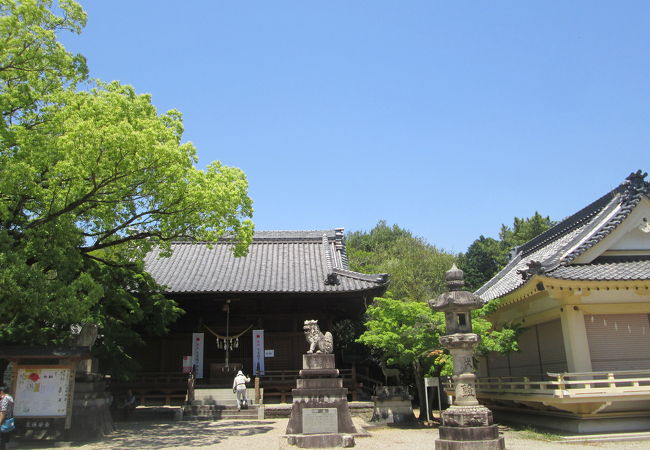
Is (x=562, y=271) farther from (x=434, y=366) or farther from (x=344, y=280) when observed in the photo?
(x=344, y=280)

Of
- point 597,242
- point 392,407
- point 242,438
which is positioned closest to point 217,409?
point 242,438

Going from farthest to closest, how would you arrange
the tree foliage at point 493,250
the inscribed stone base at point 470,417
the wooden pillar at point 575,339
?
the tree foliage at point 493,250, the wooden pillar at point 575,339, the inscribed stone base at point 470,417

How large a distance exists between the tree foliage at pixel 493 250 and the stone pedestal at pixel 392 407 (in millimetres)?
31340

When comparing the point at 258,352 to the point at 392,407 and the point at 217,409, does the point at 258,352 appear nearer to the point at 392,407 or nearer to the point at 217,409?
the point at 217,409

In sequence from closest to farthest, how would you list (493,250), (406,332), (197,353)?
1. (406,332)
2. (197,353)
3. (493,250)

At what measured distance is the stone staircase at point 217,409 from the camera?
17.7m

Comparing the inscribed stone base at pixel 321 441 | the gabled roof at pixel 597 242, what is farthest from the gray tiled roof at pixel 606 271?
the inscribed stone base at pixel 321 441

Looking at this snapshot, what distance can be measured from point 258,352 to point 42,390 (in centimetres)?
1015

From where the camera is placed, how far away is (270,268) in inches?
941

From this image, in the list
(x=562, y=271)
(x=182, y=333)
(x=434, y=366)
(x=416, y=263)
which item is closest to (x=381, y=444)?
(x=434, y=366)

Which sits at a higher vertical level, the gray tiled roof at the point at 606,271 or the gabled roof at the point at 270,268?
the gabled roof at the point at 270,268

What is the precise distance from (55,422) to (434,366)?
33.7 feet

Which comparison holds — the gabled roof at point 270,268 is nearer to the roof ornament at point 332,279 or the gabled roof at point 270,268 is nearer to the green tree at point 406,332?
the roof ornament at point 332,279

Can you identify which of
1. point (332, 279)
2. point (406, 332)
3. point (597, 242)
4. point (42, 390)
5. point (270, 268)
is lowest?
point (42, 390)
